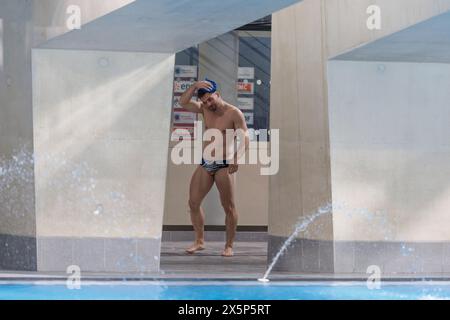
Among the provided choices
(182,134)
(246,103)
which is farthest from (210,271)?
(246,103)

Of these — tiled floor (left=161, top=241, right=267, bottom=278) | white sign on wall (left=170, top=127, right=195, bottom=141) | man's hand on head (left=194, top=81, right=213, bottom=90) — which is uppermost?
man's hand on head (left=194, top=81, right=213, bottom=90)

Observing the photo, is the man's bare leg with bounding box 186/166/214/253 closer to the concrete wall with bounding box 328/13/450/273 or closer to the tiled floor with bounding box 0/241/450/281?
the tiled floor with bounding box 0/241/450/281

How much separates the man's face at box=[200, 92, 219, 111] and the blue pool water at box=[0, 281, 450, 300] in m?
3.46

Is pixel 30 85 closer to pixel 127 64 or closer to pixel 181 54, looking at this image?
pixel 127 64

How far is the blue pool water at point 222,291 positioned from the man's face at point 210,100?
11.3 feet

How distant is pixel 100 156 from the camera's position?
9938 millimetres

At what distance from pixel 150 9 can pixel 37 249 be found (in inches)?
109

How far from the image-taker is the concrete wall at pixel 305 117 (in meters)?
10.2

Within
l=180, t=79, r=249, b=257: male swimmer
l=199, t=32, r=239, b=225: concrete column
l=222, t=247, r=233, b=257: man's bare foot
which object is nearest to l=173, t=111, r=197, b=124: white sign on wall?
l=199, t=32, r=239, b=225: concrete column

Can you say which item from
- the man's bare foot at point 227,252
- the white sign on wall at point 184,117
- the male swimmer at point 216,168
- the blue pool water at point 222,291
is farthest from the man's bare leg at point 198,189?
the white sign on wall at point 184,117

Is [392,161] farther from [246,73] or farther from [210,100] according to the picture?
[246,73]

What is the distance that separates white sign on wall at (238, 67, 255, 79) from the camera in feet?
59.9

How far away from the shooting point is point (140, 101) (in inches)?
395

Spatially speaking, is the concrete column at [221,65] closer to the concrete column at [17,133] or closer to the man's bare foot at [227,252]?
the man's bare foot at [227,252]
